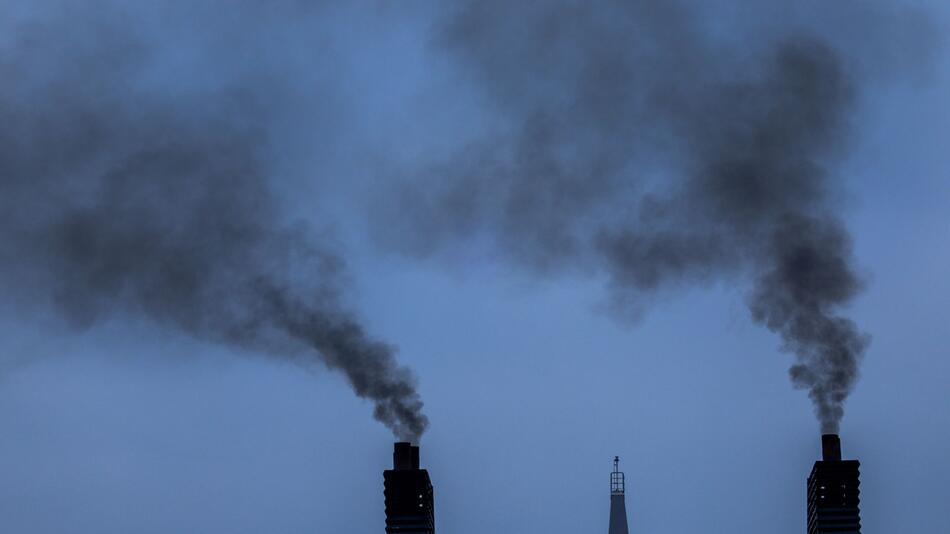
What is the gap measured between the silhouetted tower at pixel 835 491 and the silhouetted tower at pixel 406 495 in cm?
1377

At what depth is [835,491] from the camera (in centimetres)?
8969

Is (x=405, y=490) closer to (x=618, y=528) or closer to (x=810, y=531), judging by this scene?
(x=810, y=531)

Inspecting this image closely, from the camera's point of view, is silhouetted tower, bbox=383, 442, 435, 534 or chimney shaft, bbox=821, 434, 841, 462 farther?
silhouetted tower, bbox=383, 442, 435, 534

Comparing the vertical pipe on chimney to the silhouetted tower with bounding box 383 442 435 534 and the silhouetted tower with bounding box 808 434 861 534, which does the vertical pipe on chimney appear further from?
the silhouetted tower with bounding box 808 434 861 534

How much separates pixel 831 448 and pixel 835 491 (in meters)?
1.49

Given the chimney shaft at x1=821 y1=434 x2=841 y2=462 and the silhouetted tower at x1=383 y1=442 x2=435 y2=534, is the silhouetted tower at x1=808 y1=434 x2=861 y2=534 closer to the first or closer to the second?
the chimney shaft at x1=821 y1=434 x2=841 y2=462

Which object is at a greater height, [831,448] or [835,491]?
[831,448]

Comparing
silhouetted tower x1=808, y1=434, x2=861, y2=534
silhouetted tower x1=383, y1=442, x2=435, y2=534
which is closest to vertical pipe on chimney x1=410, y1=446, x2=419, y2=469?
silhouetted tower x1=383, y1=442, x2=435, y2=534

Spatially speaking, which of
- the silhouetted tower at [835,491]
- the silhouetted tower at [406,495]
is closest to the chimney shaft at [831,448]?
the silhouetted tower at [835,491]

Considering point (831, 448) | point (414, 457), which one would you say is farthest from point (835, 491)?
point (414, 457)

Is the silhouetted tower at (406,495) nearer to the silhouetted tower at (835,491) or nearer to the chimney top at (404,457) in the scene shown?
the chimney top at (404,457)

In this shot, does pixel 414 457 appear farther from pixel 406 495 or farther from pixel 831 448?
pixel 831 448

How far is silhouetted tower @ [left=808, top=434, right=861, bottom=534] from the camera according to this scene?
294ft

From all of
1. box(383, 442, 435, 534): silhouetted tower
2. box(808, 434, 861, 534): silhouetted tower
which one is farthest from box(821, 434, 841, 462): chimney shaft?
box(383, 442, 435, 534): silhouetted tower
